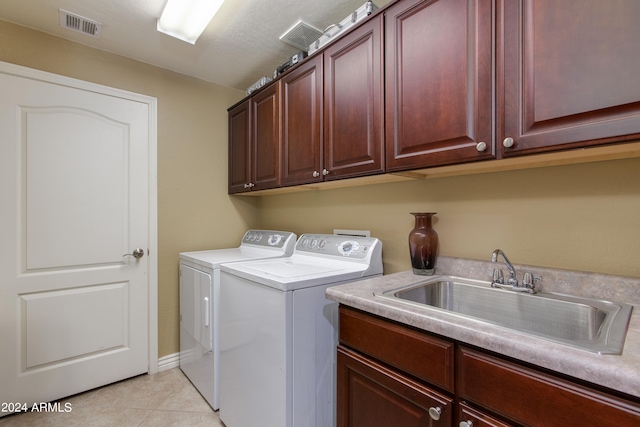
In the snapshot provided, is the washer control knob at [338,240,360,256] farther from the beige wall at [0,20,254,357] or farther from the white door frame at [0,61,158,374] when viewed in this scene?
the white door frame at [0,61,158,374]

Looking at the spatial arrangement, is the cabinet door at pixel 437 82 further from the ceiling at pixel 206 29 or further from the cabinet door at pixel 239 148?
the cabinet door at pixel 239 148

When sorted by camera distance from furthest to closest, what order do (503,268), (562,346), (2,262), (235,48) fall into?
(235,48) → (2,262) → (503,268) → (562,346)

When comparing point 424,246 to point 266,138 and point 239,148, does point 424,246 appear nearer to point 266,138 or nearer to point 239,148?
point 266,138

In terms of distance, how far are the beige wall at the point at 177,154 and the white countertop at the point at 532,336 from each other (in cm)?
180

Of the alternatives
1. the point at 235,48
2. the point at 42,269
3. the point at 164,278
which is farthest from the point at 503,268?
the point at 42,269

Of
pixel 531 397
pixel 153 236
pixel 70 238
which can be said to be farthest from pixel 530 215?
pixel 70 238

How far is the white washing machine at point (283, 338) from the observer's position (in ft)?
4.19

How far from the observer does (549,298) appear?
1.08 meters

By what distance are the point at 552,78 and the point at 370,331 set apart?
100cm

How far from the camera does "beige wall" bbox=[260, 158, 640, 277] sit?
1.03 metres

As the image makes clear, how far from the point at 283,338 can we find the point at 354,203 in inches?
40.7

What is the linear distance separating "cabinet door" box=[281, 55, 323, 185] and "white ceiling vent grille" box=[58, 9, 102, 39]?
1.23m

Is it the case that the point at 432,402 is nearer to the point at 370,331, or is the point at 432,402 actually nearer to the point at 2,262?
the point at 370,331

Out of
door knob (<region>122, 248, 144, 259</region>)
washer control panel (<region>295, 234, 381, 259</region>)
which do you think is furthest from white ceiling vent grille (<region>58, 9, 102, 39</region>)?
washer control panel (<region>295, 234, 381, 259</region>)
